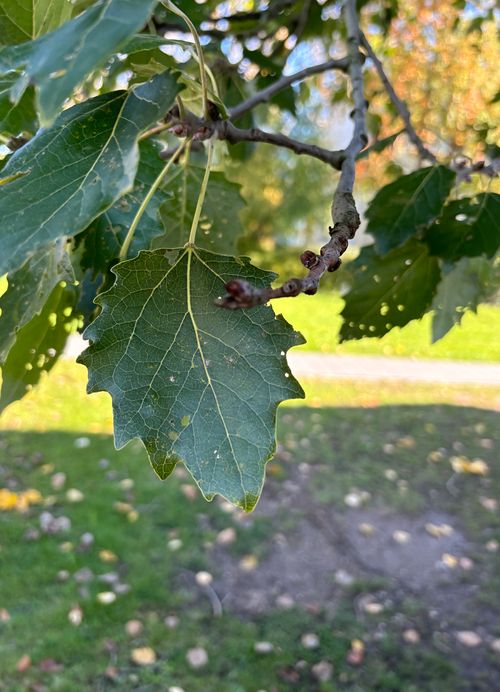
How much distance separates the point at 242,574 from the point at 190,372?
2.30 metres

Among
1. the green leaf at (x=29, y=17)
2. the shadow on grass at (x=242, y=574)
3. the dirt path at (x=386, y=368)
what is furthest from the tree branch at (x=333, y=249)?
the dirt path at (x=386, y=368)

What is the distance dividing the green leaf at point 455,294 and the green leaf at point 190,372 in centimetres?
64

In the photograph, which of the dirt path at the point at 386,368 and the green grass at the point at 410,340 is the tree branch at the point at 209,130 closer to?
the dirt path at the point at 386,368

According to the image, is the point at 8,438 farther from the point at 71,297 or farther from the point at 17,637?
the point at 71,297

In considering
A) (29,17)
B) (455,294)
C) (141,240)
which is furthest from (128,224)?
(455,294)

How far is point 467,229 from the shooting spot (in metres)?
1.02

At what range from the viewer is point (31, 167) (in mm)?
589

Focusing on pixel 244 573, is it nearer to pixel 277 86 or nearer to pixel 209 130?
pixel 277 86

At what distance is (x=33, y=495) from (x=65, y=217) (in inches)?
114

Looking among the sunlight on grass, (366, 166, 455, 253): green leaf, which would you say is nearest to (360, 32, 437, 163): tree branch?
(366, 166, 455, 253): green leaf

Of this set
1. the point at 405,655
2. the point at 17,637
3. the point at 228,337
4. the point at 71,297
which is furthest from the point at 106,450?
the point at 228,337

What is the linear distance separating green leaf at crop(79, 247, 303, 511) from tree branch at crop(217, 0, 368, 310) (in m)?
0.06

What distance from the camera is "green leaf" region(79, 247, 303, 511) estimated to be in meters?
0.65

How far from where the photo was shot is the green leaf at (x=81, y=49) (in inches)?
15.5
